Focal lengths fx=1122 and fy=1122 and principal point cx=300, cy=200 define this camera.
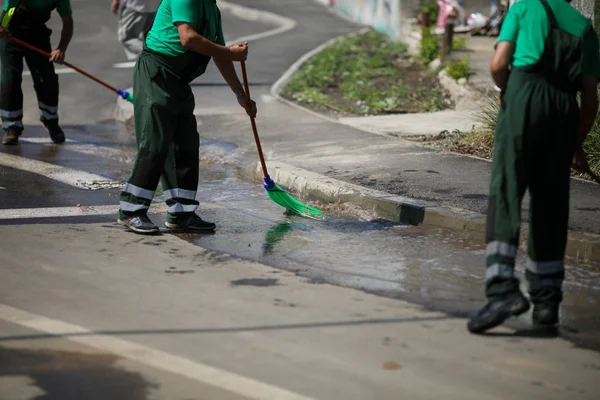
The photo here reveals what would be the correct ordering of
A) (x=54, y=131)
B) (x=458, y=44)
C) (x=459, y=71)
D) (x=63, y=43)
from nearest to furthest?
(x=63, y=43) → (x=54, y=131) → (x=459, y=71) → (x=458, y=44)

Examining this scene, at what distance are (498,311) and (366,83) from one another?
34.3 ft

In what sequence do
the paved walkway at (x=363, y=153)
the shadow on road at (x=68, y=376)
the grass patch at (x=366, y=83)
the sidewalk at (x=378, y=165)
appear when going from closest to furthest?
1. the shadow on road at (x=68, y=376)
2. the sidewalk at (x=378, y=165)
3. the paved walkway at (x=363, y=153)
4. the grass patch at (x=366, y=83)

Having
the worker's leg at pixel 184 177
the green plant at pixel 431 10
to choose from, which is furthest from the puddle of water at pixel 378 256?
the green plant at pixel 431 10

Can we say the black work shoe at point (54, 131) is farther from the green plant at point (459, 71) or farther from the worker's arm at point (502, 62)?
the worker's arm at point (502, 62)

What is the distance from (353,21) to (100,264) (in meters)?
24.1

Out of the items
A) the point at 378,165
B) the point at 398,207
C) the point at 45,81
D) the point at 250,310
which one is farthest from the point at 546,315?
the point at 45,81

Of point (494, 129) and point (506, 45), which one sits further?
point (494, 129)

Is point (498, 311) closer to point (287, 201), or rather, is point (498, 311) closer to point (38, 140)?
point (287, 201)

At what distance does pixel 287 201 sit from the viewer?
27.2 ft

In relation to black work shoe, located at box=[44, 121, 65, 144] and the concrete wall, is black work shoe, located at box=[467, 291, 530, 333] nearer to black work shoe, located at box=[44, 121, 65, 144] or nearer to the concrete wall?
black work shoe, located at box=[44, 121, 65, 144]

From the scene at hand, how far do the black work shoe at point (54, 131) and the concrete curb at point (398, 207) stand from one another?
8.09 feet

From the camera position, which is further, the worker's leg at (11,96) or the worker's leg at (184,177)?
the worker's leg at (11,96)

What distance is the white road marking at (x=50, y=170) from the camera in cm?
944

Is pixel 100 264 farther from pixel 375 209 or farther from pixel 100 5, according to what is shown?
pixel 100 5
